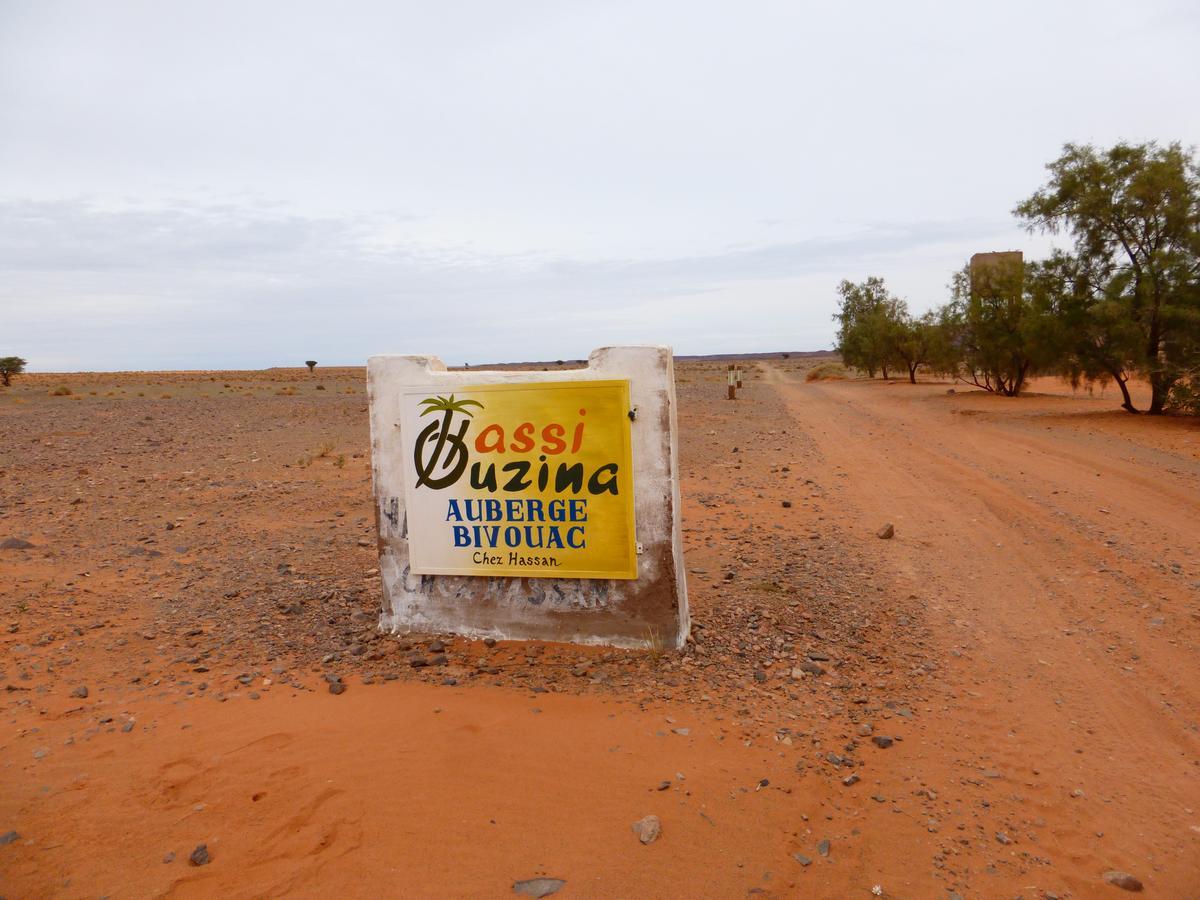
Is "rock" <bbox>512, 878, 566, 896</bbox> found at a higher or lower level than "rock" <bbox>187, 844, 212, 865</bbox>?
lower

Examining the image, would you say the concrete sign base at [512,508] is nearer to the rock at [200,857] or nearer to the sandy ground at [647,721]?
the sandy ground at [647,721]

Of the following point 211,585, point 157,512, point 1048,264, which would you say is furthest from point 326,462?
point 1048,264

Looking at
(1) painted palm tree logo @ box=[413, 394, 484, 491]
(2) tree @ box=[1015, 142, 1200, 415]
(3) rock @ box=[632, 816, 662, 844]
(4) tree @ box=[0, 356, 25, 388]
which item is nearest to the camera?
(3) rock @ box=[632, 816, 662, 844]

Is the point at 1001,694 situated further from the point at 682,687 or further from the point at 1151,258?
the point at 1151,258

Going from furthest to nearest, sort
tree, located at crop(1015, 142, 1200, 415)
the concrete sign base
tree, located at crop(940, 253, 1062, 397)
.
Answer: tree, located at crop(940, 253, 1062, 397)
tree, located at crop(1015, 142, 1200, 415)
the concrete sign base

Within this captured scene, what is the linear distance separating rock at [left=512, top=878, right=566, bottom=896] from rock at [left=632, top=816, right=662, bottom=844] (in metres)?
0.44

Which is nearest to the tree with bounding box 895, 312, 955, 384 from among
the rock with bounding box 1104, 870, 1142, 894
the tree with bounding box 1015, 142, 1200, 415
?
the tree with bounding box 1015, 142, 1200, 415

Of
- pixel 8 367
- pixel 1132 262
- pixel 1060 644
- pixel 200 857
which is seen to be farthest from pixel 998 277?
pixel 8 367

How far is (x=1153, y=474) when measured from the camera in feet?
37.3

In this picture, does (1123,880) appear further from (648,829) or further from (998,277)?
(998,277)

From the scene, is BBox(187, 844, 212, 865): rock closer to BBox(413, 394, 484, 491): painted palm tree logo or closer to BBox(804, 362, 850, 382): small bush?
BBox(413, 394, 484, 491): painted palm tree logo

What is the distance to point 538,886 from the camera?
3.43 m

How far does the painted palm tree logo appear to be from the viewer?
5.80 m

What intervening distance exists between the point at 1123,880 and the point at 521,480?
3.91 metres
